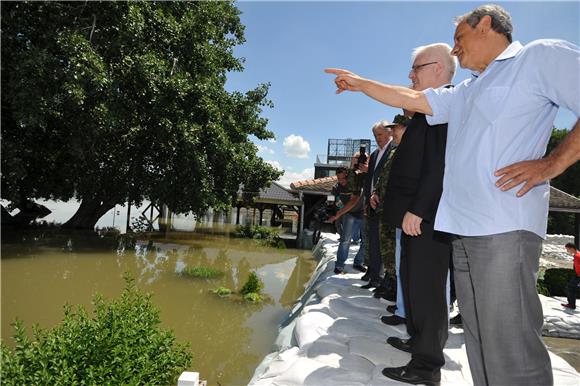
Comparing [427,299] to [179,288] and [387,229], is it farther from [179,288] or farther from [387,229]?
[179,288]

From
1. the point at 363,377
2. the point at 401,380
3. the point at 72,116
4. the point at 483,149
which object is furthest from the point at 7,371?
the point at 72,116

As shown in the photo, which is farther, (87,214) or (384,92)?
(87,214)

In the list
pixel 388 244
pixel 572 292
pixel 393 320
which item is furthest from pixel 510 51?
pixel 572 292

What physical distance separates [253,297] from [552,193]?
1514cm

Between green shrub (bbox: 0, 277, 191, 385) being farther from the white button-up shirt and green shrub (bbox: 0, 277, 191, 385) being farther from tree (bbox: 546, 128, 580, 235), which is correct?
tree (bbox: 546, 128, 580, 235)

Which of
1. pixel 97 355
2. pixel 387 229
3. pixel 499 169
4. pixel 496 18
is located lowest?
pixel 97 355

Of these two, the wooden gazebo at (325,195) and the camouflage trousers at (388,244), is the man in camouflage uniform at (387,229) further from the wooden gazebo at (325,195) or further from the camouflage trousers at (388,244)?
the wooden gazebo at (325,195)

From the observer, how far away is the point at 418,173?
2297mm

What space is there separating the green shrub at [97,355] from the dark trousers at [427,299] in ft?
6.29

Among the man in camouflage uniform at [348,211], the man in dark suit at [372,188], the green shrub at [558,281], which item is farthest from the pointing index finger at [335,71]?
the green shrub at [558,281]

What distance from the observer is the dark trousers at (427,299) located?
208 cm

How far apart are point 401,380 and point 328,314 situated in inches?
60.6

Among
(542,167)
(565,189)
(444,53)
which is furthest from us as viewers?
(565,189)

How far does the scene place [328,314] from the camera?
3.62 m
